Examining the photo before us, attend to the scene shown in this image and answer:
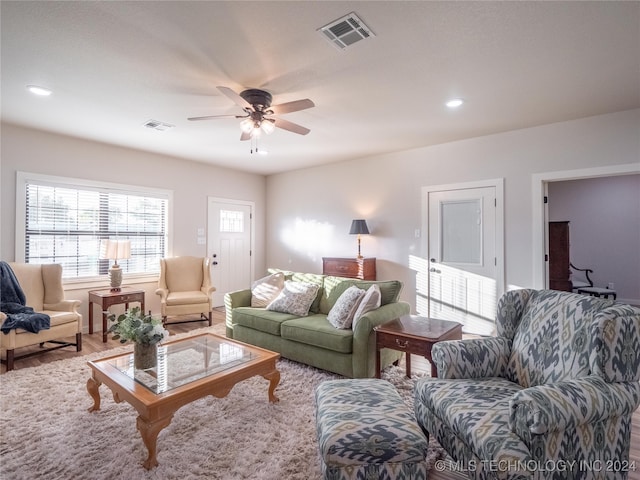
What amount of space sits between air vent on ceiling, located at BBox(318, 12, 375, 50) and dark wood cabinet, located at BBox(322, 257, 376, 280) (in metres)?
3.28

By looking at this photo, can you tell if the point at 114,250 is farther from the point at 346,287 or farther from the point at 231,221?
the point at 346,287

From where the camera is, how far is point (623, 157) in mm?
3436

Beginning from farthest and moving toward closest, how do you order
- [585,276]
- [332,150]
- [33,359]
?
[585,276], [332,150], [33,359]

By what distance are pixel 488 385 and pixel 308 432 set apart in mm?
1151

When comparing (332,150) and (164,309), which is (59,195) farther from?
(332,150)

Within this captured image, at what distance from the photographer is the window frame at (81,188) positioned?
3.94 m

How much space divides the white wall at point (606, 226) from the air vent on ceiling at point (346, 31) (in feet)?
18.7

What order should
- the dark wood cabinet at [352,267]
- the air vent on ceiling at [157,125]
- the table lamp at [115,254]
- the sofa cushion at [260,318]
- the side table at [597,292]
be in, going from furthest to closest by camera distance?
the side table at [597,292] < the dark wood cabinet at [352,267] < the table lamp at [115,254] < the air vent on ceiling at [157,125] < the sofa cushion at [260,318]

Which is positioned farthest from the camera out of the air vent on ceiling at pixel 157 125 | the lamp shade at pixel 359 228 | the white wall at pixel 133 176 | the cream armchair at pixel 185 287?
the lamp shade at pixel 359 228

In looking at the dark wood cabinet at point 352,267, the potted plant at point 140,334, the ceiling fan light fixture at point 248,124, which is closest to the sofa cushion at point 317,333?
the potted plant at point 140,334

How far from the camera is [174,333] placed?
14.5 ft

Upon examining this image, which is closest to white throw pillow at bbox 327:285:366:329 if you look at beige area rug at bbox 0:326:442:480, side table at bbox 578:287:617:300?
beige area rug at bbox 0:326:442:480

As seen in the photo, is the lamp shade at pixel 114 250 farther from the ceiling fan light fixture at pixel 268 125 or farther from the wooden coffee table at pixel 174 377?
the ceiling fan light fixture at pixel 268 125

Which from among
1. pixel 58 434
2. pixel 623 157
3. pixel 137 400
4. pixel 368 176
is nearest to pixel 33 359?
pixel 58 434
